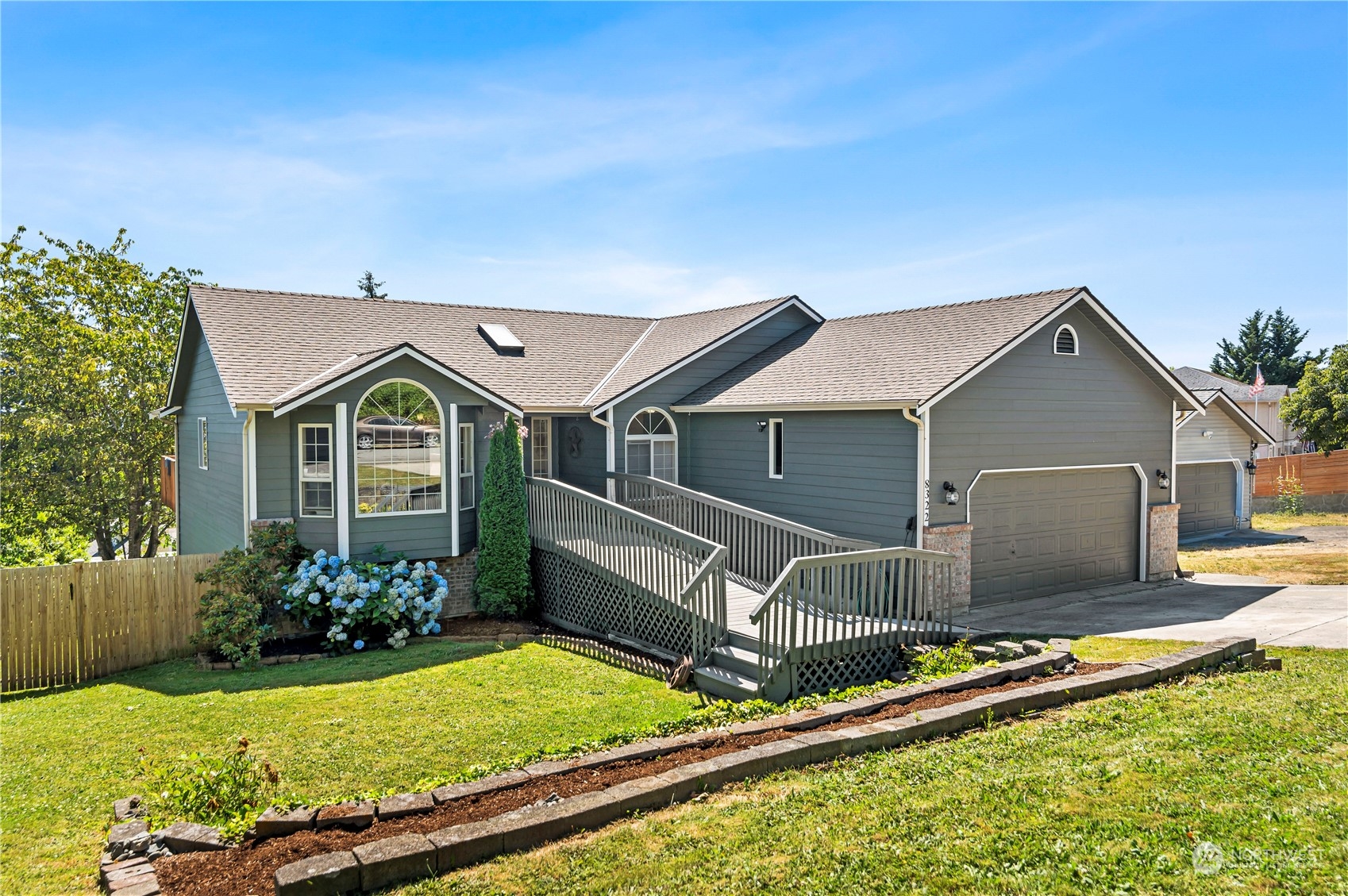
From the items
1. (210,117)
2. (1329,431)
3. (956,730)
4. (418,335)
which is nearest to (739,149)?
(418,335)

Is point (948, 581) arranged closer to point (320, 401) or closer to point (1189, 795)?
point (1189, 795)

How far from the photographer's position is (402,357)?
41.8 feet

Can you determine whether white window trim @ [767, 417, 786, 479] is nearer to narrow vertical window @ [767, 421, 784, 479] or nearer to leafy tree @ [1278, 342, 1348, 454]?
narrow vertical window @ [767, 421, 784, 479]

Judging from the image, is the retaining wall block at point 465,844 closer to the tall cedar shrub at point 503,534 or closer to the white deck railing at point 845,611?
the white deck railing at point 845,611

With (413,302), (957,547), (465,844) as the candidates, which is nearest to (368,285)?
(413,302)

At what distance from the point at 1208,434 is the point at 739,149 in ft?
55.5

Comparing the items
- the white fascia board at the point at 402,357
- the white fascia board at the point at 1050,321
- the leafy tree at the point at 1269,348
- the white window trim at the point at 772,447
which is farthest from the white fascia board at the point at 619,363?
the leafy tree at the point at 1269,348

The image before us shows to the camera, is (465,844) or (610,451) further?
(610,451)

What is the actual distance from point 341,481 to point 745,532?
617 cm

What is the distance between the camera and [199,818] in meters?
5.34

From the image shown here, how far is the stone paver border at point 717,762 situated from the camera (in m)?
4.34

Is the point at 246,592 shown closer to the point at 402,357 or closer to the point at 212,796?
the point at 402,357

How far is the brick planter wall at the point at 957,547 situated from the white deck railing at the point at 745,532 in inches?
Answer: 37.1

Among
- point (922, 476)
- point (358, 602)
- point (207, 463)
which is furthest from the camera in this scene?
point (207, 463)
